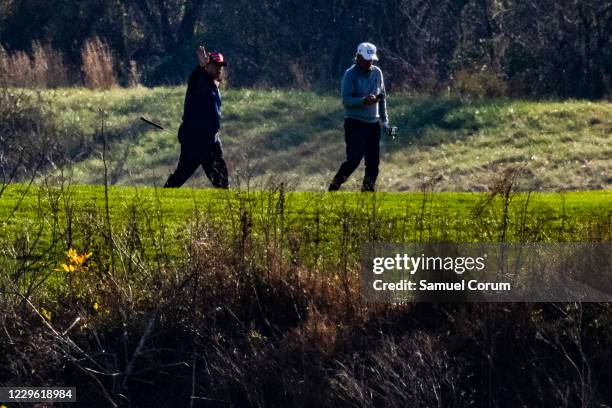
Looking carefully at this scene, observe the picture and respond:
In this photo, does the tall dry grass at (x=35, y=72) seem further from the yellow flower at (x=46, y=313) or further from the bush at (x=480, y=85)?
the yellow flower at (x=46, y=313)

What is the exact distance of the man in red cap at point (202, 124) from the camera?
1358 cm

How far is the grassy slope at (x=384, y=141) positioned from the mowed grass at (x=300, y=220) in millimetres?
6215

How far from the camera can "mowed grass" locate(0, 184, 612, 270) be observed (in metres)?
10.1

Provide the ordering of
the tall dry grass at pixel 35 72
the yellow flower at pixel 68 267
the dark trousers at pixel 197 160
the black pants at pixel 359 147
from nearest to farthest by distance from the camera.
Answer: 1. the yellow flower at pixel 68 267
2. the black pants at pixel 359 147
3. the dark trousers at pixel 197 160
4. the tall dry grass at pixel 35 72

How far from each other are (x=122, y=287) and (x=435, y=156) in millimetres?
11030

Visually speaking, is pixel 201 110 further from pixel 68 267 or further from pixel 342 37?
pixel 342 37

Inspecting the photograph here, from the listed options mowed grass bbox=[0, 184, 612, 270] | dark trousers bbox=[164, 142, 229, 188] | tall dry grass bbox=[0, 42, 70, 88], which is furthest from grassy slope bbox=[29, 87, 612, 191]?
mowed grass bbox=[0, 184, 612, 270]

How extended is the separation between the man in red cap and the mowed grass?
51.5 inches

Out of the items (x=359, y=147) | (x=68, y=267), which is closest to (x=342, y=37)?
(x=359, y=147)

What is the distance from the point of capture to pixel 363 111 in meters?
13.3

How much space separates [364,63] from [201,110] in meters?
1.61

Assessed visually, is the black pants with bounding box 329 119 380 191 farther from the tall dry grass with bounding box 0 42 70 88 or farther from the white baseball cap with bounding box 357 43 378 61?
the tall dry grass with bounding box 0 42 70 88

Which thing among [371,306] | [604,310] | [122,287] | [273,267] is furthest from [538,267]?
[122,287]

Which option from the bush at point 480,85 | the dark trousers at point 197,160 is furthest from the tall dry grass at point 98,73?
the dark trousers at point 197,160
